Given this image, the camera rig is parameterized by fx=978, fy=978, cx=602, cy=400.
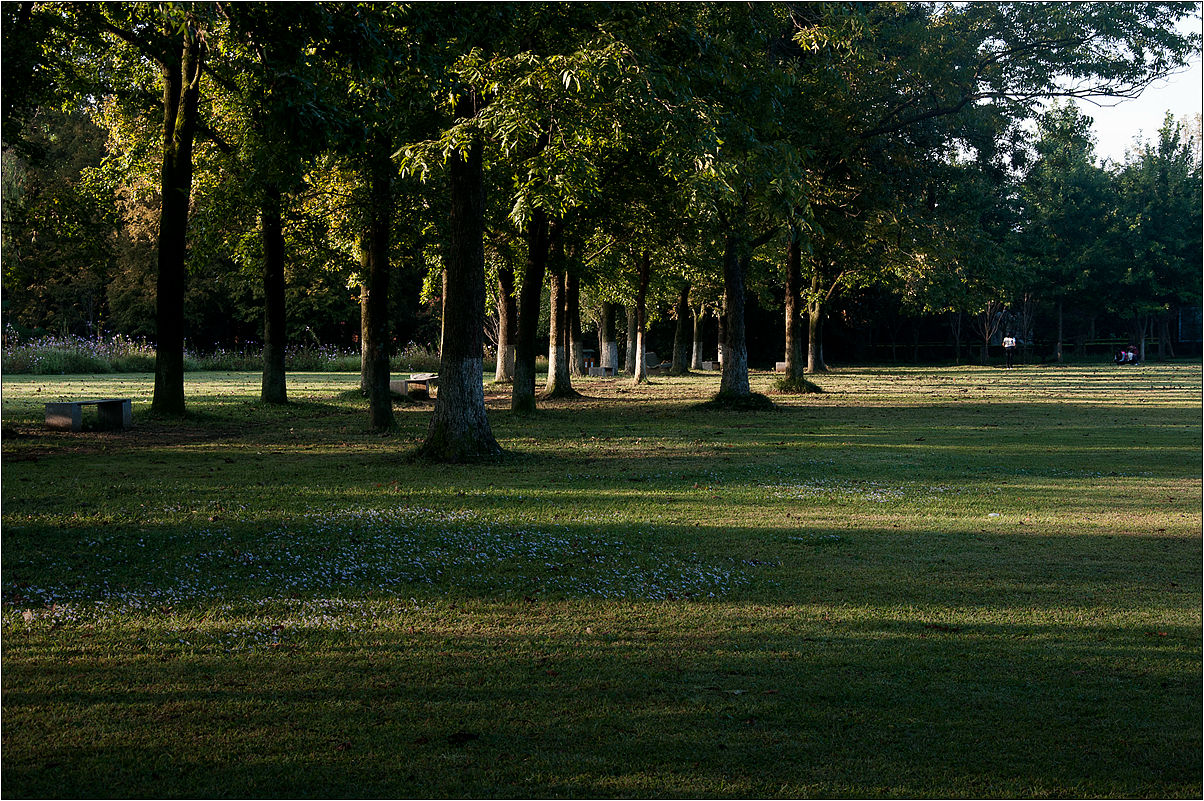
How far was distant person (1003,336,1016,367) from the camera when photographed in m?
63.8

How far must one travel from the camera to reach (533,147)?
66.2 feet

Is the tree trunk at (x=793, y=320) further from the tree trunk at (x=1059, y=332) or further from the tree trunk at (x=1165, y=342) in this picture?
the tree trunk at (x=1165, y=342)

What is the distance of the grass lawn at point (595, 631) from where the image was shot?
14.8ft

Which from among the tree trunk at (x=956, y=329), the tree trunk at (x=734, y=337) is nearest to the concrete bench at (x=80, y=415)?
the tree trunk at (x=734, y=337)

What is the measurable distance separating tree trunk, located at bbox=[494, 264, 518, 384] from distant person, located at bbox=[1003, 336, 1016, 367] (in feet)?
126

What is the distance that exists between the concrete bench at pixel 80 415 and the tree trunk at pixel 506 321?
54.0ft

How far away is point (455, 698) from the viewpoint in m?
5.26

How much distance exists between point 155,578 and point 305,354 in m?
50.8

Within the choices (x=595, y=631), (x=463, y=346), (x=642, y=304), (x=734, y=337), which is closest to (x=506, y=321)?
(x=642, y=304)

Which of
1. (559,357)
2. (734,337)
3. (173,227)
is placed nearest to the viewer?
(173,227)

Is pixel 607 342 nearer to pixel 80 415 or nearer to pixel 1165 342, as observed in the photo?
pixel 80 415

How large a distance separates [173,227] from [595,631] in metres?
17.7

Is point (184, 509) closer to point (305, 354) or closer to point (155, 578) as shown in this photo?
point (155, 578)

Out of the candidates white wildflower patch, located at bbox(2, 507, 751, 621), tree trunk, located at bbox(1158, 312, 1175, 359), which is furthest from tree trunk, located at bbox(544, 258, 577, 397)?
tree trunk, located at bbox(1158, 312, 1175, 359)
